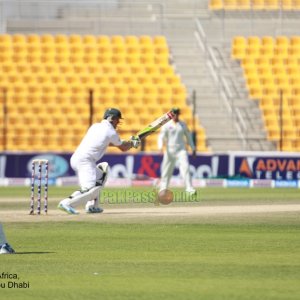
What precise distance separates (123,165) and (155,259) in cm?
1941

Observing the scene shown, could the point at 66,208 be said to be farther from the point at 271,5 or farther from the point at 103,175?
the point at 271,5

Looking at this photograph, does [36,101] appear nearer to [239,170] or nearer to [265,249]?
[239,170]

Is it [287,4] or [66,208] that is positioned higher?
[287,4]

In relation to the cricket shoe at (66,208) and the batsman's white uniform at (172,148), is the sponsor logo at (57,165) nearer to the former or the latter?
the batsman's white uniform at (172,148)

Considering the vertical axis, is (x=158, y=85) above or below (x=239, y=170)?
above

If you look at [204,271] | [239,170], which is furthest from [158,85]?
[204,271]

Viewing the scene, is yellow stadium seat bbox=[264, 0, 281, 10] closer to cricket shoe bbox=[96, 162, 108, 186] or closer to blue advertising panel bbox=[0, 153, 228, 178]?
blue advertising panel bbox=[0, 153, 228, 178]

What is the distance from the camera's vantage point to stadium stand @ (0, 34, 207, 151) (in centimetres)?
3284

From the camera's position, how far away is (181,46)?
37.3 m

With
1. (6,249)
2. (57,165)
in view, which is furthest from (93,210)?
(57,165)

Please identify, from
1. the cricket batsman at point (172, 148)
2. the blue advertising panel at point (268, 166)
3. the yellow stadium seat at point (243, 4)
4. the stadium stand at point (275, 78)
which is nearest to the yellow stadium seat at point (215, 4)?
the yellow stadium seat at point (243, 4)

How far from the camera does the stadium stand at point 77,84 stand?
32844 mm

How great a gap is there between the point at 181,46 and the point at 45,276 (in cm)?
2799

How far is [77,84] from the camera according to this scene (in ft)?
114
